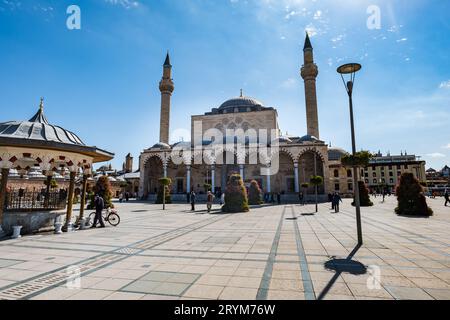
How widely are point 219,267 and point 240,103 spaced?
4026 cm

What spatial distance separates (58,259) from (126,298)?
9.99 ft

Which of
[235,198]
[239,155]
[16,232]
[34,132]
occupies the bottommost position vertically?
[16,232]

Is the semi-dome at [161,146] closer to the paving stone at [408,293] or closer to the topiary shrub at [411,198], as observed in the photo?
the topiary shrub at [411,198]

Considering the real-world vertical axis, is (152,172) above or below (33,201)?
above

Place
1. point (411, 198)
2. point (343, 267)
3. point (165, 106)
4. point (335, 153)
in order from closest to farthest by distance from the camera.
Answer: point (343, 267)
point (411, 198)
point (165, 106)
point (335, 153)

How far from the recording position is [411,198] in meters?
13.9

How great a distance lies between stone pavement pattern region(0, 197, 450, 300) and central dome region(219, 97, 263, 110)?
3646 cm

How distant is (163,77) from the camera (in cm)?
4097

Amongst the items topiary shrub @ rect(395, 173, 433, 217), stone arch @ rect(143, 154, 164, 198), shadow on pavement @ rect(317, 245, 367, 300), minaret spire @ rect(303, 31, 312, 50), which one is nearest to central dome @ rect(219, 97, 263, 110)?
minaret spire @ rect(303, 31, 312, 50)

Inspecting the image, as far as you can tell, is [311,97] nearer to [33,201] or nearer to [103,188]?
[103,188]

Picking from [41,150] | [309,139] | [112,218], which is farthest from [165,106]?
[41,150]

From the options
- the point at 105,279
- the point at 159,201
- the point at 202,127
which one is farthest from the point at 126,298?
the point at 202,127

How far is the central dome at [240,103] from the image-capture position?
42.3 metres

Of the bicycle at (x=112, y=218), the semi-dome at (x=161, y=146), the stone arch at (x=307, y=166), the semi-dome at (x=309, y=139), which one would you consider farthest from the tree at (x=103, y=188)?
the semi-dome at (x=309, y=139)
